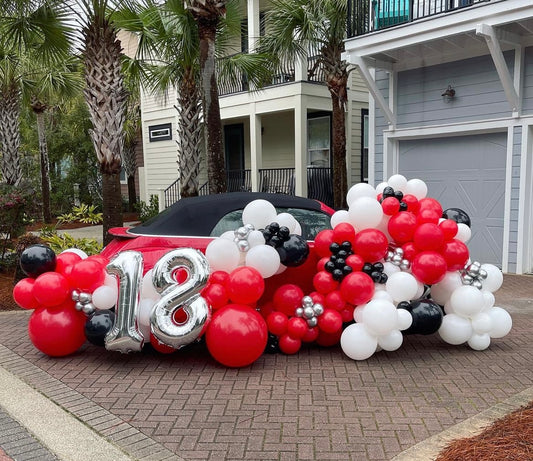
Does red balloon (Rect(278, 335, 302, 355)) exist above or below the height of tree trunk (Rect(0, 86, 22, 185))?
below

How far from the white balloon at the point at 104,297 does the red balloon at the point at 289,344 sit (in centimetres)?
164

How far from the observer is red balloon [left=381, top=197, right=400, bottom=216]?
4883 mm

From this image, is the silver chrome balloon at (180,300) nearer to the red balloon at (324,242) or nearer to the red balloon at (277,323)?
the red balloon at (277,323)

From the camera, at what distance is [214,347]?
442 cm

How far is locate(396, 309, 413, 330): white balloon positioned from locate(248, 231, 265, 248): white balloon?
4.73 ft

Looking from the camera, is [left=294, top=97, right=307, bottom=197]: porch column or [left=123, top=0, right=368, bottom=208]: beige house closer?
[left=294, top=97, right=307, bottom=197]: porch column

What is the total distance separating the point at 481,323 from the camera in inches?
191

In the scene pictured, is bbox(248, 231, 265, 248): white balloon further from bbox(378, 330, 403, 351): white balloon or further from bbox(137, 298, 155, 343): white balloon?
bbox(378, 330, 403, 351): white balloon

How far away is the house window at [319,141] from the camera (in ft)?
51.3

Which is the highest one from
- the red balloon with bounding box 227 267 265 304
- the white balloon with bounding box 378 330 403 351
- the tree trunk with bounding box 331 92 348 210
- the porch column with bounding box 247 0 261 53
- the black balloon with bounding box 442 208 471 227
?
the porch column with bounding box 247 0 261 53

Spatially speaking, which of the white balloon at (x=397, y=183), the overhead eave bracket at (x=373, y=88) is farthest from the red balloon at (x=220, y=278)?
the overhead eave bracket at (x=373, y=88)

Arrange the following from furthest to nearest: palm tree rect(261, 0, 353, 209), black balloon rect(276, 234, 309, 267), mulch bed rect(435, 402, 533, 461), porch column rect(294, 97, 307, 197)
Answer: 1. porch column rect(294, 97, 307, 197)
2. palm tree rect(261, 0, 353, 209)
3. black balloon rect(276, 234, 309, 267)
4. mulch bed rect(435, 402, 533, 461)

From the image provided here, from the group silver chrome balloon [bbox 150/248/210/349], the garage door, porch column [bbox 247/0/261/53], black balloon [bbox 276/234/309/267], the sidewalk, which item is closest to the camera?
the sidewalk

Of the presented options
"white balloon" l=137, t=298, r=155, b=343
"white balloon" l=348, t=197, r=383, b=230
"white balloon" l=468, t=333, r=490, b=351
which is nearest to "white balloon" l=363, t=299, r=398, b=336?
"white balloon" l=348, t=197, r=383, b=230
